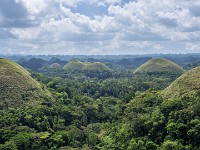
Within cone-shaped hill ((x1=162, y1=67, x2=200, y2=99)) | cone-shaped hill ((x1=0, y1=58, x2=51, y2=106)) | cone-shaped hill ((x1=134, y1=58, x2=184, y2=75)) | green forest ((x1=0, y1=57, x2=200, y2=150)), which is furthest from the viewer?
cone-shaped hill ((x1=134, y1=58, x2=184, y2=75))

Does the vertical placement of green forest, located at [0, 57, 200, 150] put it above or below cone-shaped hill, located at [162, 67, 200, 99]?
below

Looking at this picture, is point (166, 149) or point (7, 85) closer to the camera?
point (166, 149)

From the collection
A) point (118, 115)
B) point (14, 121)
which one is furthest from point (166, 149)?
point (14, 121)

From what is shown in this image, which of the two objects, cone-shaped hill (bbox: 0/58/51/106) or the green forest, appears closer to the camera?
the green forest

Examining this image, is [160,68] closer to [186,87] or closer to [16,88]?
[16,88]

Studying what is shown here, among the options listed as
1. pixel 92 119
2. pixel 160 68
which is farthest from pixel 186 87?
pixel 160 68

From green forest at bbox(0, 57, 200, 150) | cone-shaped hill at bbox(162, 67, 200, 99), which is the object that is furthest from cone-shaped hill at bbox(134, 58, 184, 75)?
cone-shaped hill at bbox(162, 67, 200, 99)

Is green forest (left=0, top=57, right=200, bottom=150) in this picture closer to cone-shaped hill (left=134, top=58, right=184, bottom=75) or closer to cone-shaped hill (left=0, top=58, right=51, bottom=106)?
cone-shaped hill (left=0, top=58, right=51, bottom=106)

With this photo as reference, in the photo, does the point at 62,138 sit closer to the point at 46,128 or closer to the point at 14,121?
the point at 46,128
